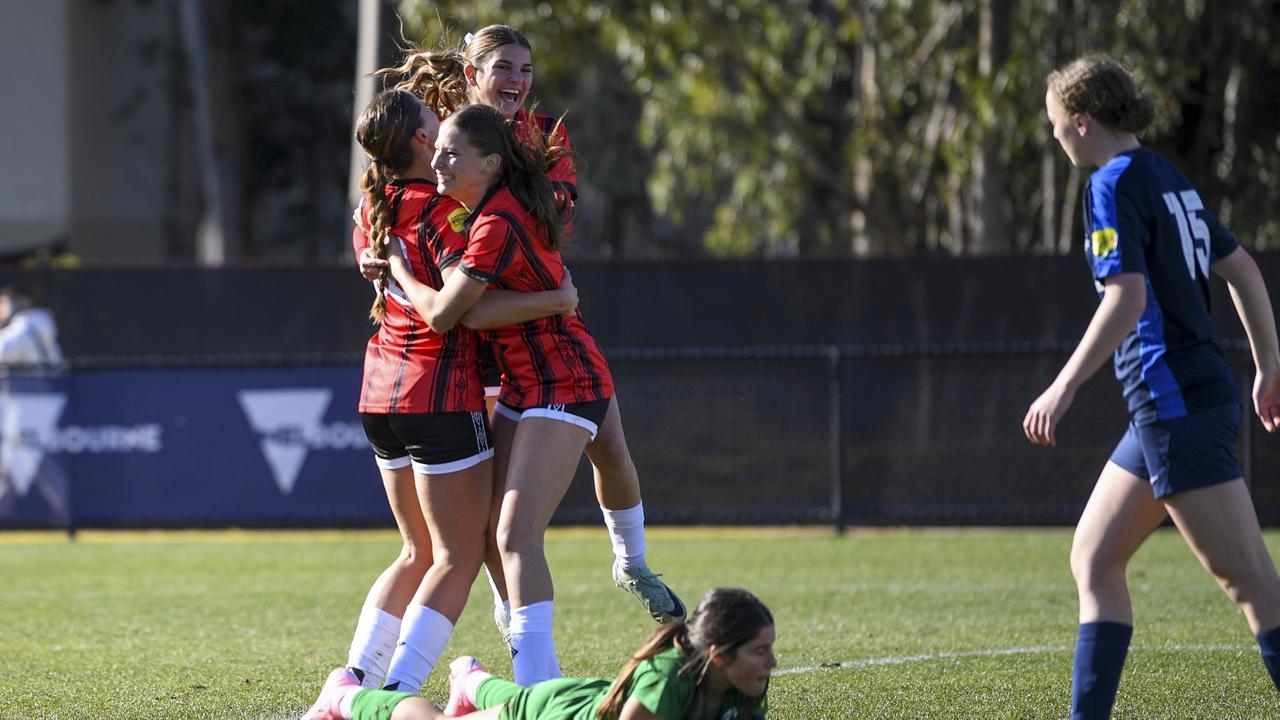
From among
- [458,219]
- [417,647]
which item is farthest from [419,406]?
[417,647]

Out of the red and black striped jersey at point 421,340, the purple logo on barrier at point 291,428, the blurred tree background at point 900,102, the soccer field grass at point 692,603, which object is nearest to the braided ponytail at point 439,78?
the red and black striped jersey at point 421,340

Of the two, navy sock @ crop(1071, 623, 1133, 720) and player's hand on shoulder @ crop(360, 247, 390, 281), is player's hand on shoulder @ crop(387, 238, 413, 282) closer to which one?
player's hand on shoulder @ crop(360, 247, 390, 281)

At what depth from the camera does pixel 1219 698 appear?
17.8ft

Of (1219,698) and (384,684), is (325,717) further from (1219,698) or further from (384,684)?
(1219,698)

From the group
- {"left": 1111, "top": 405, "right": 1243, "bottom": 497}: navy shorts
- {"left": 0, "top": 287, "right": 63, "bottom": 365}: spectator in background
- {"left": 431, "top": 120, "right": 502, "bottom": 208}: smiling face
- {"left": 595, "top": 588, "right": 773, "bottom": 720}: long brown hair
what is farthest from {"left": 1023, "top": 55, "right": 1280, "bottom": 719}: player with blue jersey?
{"left": 0, "top": 287, "right": 63, "bottom": 365}: spectator in background

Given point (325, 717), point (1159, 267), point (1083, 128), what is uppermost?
point (1083, 128)

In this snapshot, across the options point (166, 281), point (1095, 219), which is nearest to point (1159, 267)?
point (1095, 219)

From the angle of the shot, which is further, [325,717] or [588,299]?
[588,299]

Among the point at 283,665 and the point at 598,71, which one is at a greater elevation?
the point at 598,71

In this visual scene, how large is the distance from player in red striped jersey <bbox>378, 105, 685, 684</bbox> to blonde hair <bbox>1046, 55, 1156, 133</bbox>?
157 cm

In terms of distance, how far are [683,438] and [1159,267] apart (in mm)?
8501

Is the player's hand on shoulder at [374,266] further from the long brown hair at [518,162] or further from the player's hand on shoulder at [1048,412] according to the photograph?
the player's hand on shoulder at [1048,412]

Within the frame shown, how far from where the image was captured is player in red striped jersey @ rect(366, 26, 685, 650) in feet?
17.8

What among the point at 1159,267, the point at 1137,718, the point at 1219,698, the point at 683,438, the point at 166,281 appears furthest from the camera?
the point at 166,281
